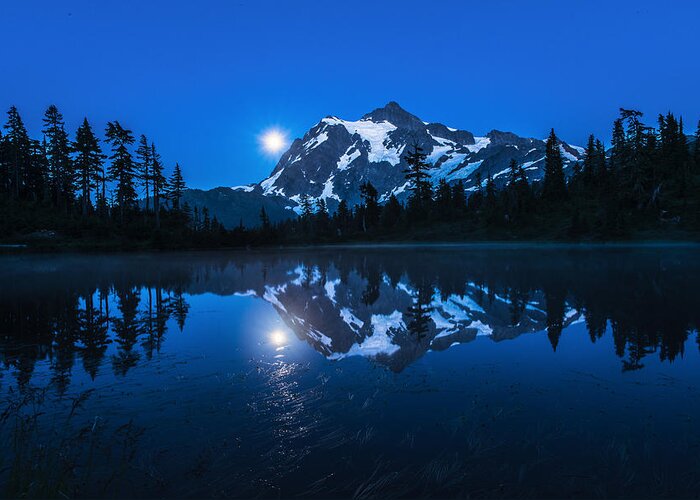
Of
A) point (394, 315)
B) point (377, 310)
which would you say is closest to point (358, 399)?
point (394, 315)

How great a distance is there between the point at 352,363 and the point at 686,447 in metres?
6.39

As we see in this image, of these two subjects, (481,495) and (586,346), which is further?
(586,346)

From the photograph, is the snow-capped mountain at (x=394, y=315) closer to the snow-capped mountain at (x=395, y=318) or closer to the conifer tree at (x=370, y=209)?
the snow-capped mountain at (x=395, y=318)

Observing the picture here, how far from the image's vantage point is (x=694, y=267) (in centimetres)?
2816

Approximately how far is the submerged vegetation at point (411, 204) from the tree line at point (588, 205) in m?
0.21

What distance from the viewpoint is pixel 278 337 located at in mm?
13219

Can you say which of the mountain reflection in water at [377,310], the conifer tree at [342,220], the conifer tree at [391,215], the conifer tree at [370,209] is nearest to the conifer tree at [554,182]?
the conifer tree at [391,215]

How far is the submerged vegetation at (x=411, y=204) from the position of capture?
6384 centimetres

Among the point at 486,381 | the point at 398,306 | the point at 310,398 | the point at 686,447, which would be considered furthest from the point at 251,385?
the point at 398,306

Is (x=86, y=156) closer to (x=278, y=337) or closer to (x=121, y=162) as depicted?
(x=121, y=162)

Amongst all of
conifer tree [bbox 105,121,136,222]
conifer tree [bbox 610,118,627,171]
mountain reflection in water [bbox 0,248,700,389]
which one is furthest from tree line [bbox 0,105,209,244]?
conifer tree [bbox 610,118,627,171]

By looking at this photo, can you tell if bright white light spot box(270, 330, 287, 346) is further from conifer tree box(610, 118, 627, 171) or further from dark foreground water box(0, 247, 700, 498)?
conifer tree box(610, 118, 627, 171)

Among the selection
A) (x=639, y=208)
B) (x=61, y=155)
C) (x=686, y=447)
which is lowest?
(x=686, y=447)

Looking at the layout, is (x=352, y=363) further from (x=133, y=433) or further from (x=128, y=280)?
(x=128, y=280)
